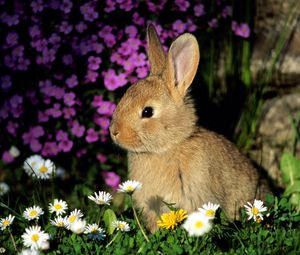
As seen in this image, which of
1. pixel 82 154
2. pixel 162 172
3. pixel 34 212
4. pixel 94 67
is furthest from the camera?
pixel 82 154

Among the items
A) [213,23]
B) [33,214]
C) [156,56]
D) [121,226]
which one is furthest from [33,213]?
[213,23]

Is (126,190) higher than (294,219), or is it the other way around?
(126,190)

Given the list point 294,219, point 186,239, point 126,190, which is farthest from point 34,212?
point 294,219

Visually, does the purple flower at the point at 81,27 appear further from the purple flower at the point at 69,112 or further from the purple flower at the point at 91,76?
the purple flower at the point at 69,112

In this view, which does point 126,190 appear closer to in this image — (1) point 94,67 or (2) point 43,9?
(1) point 94,67

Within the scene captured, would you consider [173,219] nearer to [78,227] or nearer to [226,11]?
[78,227]
